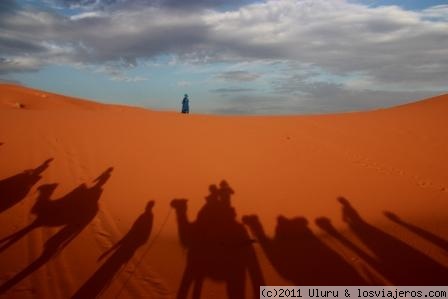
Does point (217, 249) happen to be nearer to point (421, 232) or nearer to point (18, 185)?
point (421, 232)

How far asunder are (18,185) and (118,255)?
5300 millimetres

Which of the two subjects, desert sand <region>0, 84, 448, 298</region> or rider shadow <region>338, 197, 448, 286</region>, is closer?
rider shadow <region>338, 197, 448, 286</region>

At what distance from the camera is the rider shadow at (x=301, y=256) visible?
6135mm

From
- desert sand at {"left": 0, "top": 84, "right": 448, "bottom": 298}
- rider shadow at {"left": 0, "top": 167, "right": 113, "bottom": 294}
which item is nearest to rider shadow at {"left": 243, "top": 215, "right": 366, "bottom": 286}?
desert sand at {"left": 0, "top": 84, "right": 448, "bottom": 298}

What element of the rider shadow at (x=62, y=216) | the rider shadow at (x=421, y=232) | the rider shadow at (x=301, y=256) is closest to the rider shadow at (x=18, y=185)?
the rider shadow at (x=62, y=216)

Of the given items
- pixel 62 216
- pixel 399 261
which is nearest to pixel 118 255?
pixel 62 216

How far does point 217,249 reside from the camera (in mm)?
7355

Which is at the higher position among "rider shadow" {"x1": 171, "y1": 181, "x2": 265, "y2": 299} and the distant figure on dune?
the distant figure on dune

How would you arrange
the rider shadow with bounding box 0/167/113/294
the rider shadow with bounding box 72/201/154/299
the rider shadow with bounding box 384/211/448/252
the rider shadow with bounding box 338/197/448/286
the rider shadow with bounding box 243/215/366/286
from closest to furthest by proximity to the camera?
the rider shadow with bounding box 72/201/154/299, the rider shadow with bounding box 338/197/448/286, the rider shadow with bounding box 243/215/366/286, the rider shadow with bounding box 0/167/113/294, the rider shadow with bounding box 384/211/448/252

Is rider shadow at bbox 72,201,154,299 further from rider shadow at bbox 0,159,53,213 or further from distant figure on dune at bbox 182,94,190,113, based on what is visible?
distant figure on dune at bbox 182,94,190,113

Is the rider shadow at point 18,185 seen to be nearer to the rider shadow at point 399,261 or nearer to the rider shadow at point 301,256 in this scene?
the rider shadow at point 301,256

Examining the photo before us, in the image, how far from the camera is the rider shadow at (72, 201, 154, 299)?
573 cm

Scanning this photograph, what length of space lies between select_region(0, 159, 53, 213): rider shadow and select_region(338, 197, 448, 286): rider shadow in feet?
25.8

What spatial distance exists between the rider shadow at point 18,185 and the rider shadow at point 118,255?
10.8 feet
